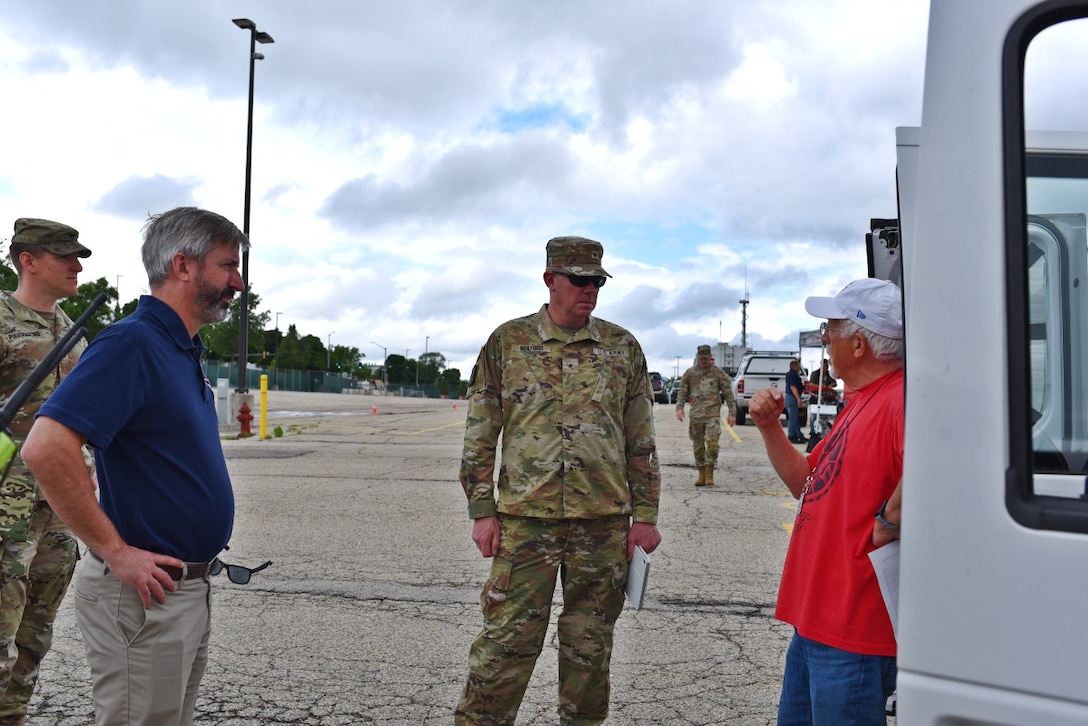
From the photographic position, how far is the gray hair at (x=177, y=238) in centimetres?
268

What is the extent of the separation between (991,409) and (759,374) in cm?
2488

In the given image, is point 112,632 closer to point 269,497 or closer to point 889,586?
point 889,586

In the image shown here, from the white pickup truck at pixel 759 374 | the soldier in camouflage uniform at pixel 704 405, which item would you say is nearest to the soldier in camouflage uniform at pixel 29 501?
the soldier in camouflage uniform at pixel 704 405

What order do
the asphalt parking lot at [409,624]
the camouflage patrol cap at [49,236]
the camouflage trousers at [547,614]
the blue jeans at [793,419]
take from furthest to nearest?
1. the blue jeans at [793,419]
2. the asphalt parking lot at [409,624]
3. the camouflage patrol cap at [49,236]
4. the camouflage trousers at [547,614]

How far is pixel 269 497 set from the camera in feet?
33.4

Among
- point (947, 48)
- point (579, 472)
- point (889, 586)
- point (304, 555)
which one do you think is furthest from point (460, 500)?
point (947, 48)

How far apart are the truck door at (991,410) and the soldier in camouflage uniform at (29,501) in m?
3.18

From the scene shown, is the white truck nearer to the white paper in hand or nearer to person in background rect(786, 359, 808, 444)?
the white paper in hand

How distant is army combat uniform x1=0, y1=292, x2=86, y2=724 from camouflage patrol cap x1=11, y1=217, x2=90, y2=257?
25cm

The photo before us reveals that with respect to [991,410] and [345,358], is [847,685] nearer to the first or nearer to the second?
[991,410]

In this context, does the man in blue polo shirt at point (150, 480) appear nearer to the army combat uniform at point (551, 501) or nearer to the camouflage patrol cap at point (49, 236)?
the army combat uniform at point (551, 501)

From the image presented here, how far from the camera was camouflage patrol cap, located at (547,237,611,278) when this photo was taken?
3632 mm

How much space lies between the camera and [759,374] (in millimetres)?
25766

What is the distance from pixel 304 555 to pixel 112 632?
479 cm
